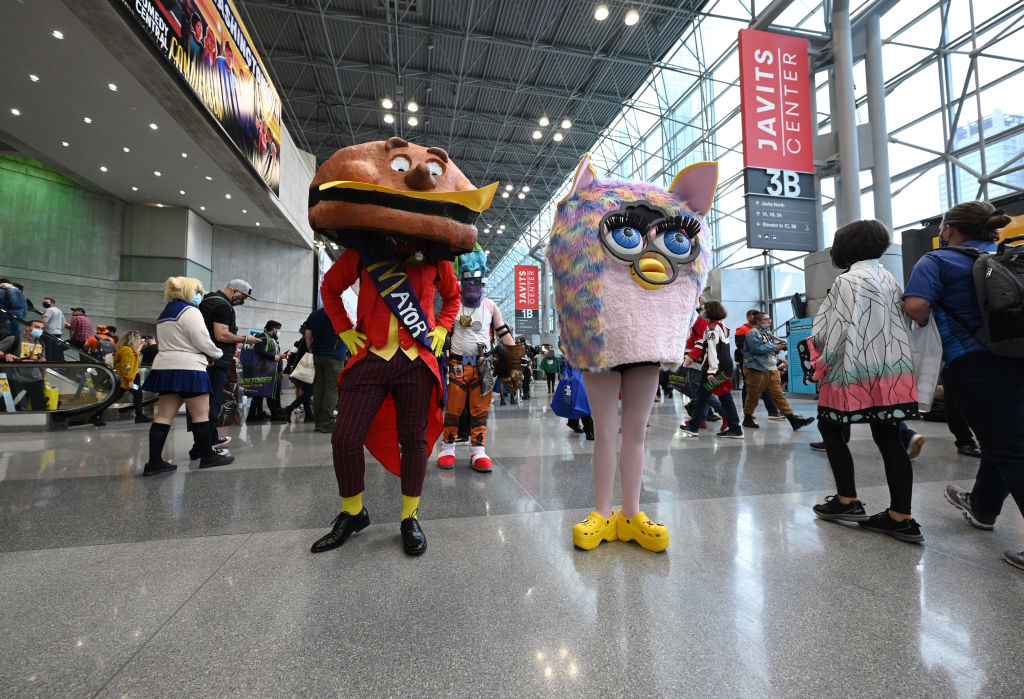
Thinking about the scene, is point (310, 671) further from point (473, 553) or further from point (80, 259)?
point (80, 259)

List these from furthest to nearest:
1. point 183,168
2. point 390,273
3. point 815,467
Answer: point 183,168 < point 815,467 < point 390,273

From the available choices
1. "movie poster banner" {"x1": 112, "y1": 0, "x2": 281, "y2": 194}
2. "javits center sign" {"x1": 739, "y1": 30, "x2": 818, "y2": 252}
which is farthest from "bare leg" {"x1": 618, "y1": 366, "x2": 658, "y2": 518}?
"movie poster banner" {"x1": 112, "y1": 0, "x2": 281, "y2": 194}

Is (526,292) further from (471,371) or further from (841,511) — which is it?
(841,511)

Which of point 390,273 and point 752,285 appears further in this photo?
point 752,285

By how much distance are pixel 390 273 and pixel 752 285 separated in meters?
14.2

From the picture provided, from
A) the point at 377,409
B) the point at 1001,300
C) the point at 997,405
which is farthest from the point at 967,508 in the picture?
the point at 377,409

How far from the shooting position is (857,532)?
2.12 metres

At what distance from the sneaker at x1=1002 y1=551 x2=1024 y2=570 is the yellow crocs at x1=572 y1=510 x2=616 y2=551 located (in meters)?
1.44

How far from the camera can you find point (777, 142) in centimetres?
796

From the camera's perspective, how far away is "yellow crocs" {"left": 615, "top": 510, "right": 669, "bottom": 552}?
1851mm

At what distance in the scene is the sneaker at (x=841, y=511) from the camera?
7.26ft

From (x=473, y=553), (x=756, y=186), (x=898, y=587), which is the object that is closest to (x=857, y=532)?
(x=898, y=587)

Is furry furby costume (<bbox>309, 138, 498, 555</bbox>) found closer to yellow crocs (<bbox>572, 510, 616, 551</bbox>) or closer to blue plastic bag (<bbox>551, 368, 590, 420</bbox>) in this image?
yellow crocs (<bbox>572, 510, 616, 551</bbox>)

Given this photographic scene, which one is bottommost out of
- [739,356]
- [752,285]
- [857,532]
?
[857,532]
